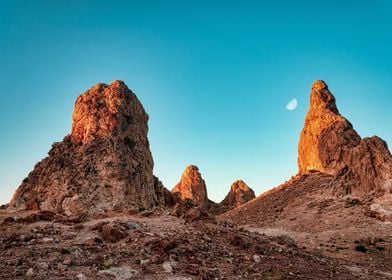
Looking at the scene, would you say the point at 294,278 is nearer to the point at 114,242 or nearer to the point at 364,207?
the point at 114,242

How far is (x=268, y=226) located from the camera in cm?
5097

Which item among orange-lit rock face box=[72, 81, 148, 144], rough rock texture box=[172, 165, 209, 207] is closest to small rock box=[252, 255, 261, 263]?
orange-lit rock face box=[72, 81, 148, 144]

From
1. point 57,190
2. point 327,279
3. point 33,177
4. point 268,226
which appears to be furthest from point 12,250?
point 268,226

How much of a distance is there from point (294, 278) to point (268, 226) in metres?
37.3

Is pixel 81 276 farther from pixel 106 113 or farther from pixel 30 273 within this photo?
pixel 106 113

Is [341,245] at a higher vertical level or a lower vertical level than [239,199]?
lower

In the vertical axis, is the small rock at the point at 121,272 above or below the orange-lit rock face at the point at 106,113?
below

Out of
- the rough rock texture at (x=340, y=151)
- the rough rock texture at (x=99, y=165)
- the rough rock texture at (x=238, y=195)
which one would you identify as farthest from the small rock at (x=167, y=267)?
the rough rock texture at (x=238, y=195)

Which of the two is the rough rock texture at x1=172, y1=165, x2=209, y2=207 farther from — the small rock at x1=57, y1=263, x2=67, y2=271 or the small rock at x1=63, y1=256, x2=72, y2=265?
the small rock at x1=57, y1=263, x2=67, y2=271

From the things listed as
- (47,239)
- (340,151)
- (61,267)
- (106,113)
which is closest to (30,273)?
(61,267)

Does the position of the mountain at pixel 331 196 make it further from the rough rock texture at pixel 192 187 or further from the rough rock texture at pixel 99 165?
the rough rock texture at pixel 192 187

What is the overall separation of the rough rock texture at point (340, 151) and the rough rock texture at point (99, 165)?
3070 cm

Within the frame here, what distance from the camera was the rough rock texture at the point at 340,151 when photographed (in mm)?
53969

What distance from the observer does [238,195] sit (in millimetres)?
92312
